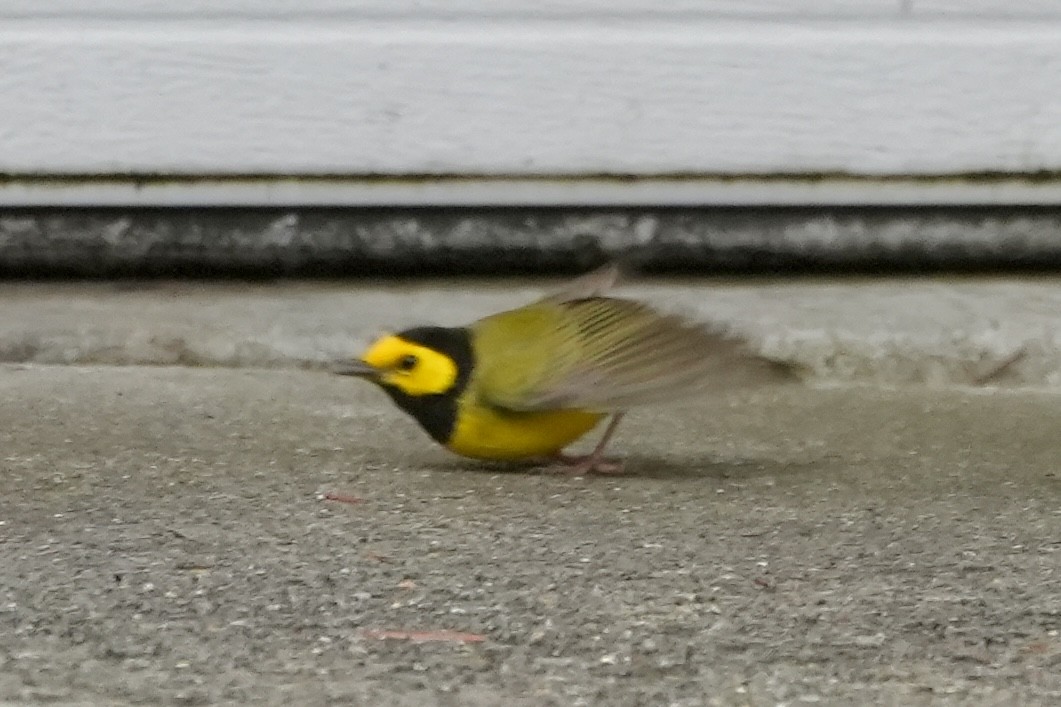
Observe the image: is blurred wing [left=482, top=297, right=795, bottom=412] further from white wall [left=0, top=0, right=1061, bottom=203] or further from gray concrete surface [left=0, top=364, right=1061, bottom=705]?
white wall [left=0, top=0, right=1061, bottom=203]

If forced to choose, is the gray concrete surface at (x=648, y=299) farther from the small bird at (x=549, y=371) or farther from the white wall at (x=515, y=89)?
the small bird at (x=549, y=371)

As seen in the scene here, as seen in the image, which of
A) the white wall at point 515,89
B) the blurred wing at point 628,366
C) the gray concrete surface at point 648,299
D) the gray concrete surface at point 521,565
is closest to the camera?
the gray concrete surface at point 521,565

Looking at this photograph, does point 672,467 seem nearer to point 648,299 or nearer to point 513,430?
point 513,430

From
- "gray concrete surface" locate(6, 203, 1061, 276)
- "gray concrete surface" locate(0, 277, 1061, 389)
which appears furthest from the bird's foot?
"gray concrete surface" locate(6, 203, 1061, 276)

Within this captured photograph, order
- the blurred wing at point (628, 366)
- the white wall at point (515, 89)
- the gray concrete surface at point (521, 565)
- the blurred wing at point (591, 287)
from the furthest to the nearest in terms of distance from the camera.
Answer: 1. the white wall at point (515, 89)
2. the blurred wing at point (591, 287)
3. the blurred wing at point (628, 366)
4. the gray concrete surface at point (521, 565)

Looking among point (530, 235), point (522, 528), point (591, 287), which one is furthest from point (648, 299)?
point (522, 528)

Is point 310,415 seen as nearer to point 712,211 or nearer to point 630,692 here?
point 712,211

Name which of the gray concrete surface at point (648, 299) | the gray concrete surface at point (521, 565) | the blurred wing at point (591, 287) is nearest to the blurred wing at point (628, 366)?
the gray concrete surface at point (521, 565)

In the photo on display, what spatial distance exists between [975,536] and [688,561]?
0.35 metres

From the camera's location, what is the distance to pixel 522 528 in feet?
5.36

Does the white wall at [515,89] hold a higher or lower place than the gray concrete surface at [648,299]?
higher

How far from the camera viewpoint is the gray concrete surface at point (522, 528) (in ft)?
3.92

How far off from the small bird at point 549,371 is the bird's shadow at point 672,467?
0.09 feet

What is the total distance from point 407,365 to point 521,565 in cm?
59
